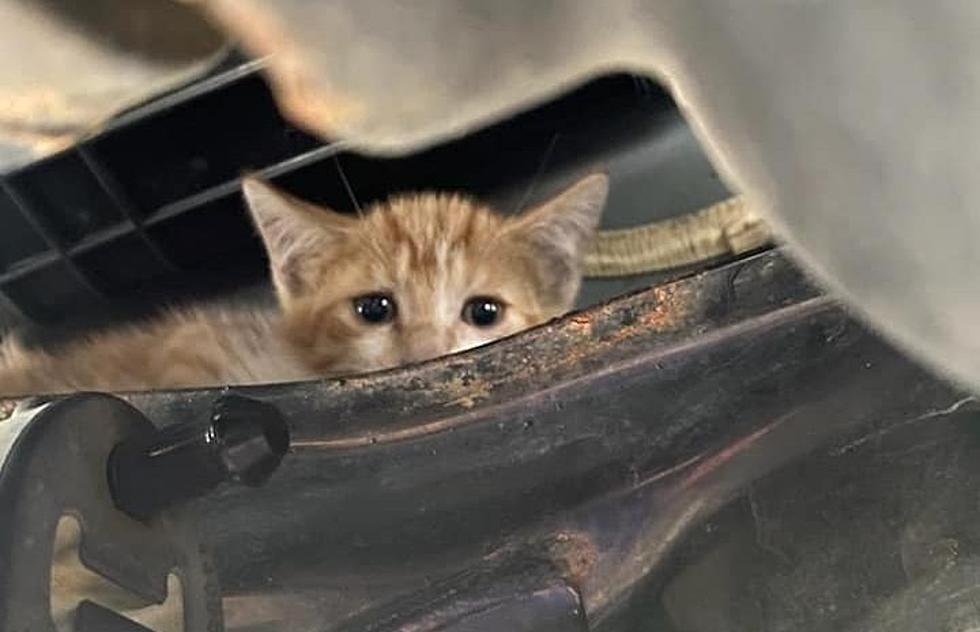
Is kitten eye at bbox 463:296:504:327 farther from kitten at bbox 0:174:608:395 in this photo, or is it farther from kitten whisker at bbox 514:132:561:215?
kitten whisker at bbox 514:132:561:215

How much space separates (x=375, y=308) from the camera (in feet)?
5.06

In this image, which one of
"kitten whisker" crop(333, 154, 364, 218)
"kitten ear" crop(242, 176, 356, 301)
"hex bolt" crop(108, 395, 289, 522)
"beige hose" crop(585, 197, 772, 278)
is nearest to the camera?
"hex bolt" crop(108, 395, 289, 522)

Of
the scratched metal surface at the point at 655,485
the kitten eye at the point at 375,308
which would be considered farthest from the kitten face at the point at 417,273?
the scratched metal surface at the point at 655,485

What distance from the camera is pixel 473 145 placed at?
5.69 feet

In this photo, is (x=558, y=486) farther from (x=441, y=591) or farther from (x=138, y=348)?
(x=138, y=348)

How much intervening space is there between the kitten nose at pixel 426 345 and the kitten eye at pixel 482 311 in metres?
0.04

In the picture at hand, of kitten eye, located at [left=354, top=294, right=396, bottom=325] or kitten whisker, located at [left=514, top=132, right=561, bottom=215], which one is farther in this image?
kitten whisker, located at [left=514, top=132, right=561, bottom=215]

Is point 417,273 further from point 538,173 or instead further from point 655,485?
point 655,485

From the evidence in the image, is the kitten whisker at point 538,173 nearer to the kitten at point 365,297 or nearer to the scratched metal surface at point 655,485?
the kitten at point 365,297

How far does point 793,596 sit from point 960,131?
550 mm

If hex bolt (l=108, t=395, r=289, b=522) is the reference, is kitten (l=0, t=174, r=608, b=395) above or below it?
above

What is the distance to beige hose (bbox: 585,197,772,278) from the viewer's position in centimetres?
159

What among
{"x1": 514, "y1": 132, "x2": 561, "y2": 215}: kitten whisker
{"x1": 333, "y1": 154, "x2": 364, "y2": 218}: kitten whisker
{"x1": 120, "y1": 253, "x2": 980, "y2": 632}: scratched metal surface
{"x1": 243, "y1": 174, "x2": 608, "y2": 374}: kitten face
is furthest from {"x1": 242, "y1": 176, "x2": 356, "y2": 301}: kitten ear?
{"x1": 120, "y1": 253, "x2": 980, "y2": 632}: scratched metal surface

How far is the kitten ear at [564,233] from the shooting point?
152 centimetres
